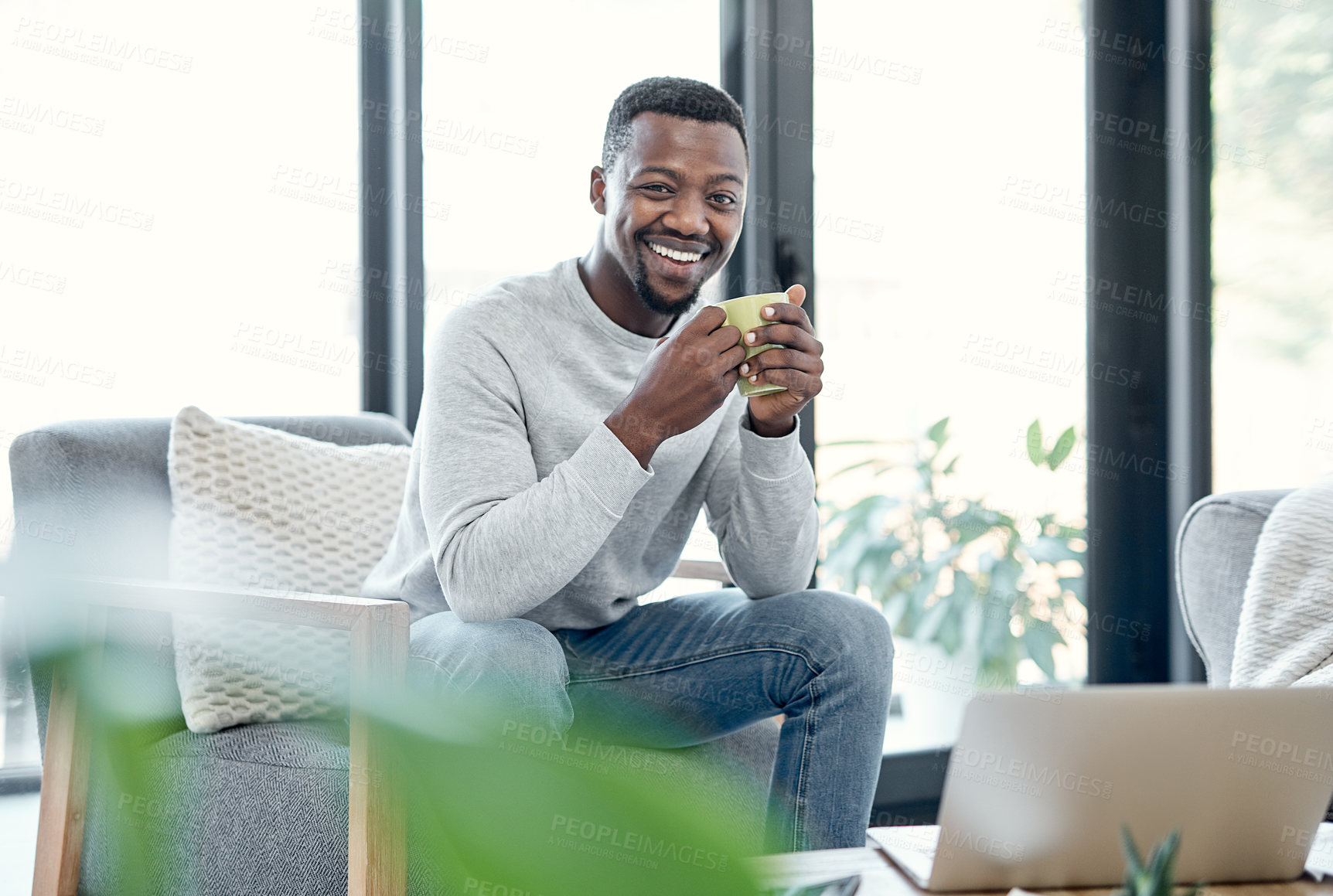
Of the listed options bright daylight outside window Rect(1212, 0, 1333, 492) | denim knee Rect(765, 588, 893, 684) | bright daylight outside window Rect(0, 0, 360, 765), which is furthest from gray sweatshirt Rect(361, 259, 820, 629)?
bright daylight outside window Rect(1212, 0, 1333, 492)

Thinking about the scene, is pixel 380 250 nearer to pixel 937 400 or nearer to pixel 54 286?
pixel 54 286

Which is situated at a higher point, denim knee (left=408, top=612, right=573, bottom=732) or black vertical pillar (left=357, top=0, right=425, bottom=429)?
black vertical pillar (left=357, top=0, right=425, bottom=429)

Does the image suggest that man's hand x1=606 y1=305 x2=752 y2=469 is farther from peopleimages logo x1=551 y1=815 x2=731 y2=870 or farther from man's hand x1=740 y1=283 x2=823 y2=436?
peopleimages logo x1=551 y1=815 x2=731 y2=870

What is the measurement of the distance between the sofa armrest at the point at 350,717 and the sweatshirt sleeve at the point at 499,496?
0.14 meters

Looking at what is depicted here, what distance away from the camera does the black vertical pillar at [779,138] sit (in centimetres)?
231

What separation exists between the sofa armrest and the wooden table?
0.38m

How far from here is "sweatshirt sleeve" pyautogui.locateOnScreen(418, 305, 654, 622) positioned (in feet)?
3.98

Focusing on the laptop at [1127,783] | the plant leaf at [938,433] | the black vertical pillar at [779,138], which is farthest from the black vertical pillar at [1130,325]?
the laptop at [1127,783]

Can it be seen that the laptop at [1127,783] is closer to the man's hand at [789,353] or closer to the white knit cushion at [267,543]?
the man's hand at [789,353]

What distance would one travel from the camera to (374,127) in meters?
2.29

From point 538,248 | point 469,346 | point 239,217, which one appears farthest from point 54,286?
point 469,346

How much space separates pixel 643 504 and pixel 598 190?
1.53 ft

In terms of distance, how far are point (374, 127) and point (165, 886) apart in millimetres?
1540

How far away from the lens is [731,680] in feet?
4.42
